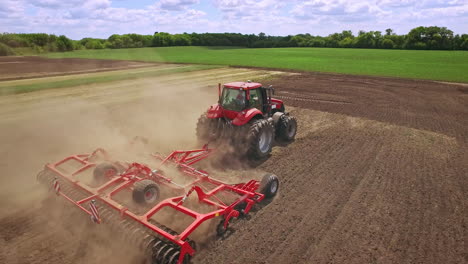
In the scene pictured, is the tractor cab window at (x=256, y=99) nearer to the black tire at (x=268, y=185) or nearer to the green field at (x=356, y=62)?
the black tire at (x=268, y=185)

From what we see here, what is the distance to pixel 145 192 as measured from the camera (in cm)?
560

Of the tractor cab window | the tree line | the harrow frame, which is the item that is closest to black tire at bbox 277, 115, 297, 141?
the tractor cab window

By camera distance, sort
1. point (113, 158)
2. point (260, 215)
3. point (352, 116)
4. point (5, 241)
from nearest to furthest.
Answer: point (5, 241)
point (260, 215)
point (113, 158)
point (352, 116)

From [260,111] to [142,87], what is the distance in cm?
1333

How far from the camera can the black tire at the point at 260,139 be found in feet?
26.7

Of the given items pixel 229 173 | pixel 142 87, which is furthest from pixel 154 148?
pixel 142 87

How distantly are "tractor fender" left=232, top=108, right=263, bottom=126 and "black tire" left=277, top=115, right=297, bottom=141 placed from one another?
1571 mm

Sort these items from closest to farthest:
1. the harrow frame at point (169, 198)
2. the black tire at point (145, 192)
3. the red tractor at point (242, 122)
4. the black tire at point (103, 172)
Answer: the harrow frame at point (169, 198) < the black tire at point (145, 192) < the black tire at point (103, 172) < the red tractor at point (242, 122)

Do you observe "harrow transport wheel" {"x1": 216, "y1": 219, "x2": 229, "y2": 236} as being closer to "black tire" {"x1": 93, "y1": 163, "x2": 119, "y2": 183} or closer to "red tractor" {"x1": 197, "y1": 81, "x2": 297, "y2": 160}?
"black tire" {"x1": 93, "y1": 163, "x2": 119, "y2": 183}

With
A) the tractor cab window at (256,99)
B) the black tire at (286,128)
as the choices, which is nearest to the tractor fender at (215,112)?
the tractor cab window at (256,99)

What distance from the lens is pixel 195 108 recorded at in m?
14.9

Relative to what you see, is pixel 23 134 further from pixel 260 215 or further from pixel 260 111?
pixel 260 215

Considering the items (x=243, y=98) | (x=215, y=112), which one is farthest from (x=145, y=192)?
(x=243, y=98)

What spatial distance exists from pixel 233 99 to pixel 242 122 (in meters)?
0.88
